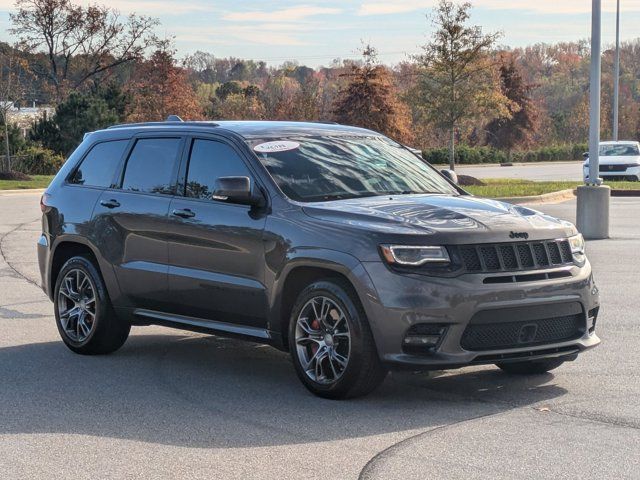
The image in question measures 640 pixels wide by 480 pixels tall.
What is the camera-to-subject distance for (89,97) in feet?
158

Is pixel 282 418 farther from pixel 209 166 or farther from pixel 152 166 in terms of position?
pixel 152 166

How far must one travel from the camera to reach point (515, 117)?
69500mm

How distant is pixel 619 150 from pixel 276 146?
32.3 metres

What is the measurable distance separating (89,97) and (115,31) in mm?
14673

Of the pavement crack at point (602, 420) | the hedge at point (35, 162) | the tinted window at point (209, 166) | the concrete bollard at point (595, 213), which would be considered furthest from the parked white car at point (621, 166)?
the pavement crack at point (602, 420)

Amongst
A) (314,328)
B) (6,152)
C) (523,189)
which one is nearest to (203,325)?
(314,328)

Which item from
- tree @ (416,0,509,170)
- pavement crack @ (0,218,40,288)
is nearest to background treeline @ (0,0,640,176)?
tree @ (416,0,509,170)

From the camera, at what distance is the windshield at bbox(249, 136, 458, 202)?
773 cm

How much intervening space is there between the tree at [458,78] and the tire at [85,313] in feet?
104

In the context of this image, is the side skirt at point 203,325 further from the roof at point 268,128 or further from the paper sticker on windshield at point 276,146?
the roof at point 268,128

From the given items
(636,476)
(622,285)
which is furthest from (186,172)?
(622,285)

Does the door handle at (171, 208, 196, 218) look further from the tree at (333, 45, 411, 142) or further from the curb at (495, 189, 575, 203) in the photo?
the tree at (333, 45, 411, 142)

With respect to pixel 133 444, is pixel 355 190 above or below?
above

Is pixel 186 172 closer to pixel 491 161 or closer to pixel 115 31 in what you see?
pixel 115 31
